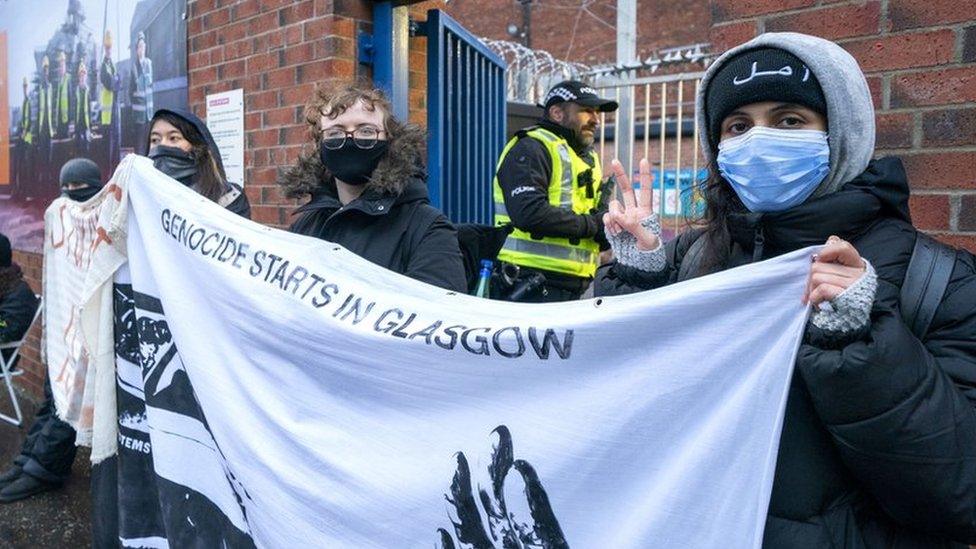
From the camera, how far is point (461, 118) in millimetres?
4516

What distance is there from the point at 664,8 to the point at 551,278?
1414cm

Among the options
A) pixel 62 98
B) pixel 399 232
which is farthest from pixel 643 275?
pixel 62 98

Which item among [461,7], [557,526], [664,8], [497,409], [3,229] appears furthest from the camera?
[461,7]

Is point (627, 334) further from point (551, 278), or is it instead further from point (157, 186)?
point (551, 278)

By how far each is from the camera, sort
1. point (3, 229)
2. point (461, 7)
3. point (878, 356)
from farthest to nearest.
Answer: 1. point (461, 7)
2. point (3, 229)
3. point (878, 356)

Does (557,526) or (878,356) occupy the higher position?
(878,356)

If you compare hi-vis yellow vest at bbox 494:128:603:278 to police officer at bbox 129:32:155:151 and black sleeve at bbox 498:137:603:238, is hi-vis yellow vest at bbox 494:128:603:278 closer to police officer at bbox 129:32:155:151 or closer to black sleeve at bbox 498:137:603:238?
black sleeve at bbox 498:137:603:238

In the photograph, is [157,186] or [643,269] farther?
[157,186]

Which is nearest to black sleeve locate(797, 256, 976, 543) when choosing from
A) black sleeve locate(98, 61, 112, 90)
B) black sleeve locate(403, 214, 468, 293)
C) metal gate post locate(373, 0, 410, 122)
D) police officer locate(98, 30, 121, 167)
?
black sleeve locate(403, 214, 468, 293)

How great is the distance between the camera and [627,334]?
1.57 m

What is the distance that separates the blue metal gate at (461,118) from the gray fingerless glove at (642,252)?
2.45 m

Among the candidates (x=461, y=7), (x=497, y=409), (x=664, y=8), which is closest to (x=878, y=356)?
(x=497, y=409)

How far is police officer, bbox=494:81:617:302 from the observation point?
13.9 ft

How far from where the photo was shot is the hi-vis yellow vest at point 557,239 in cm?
436
